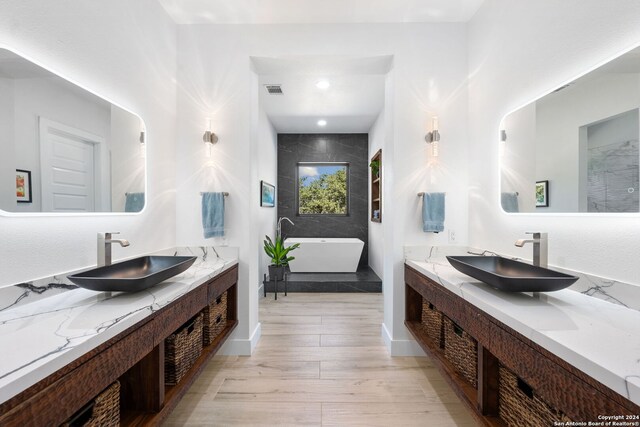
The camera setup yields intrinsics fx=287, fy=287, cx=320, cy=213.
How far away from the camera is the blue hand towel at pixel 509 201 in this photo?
6.15ft


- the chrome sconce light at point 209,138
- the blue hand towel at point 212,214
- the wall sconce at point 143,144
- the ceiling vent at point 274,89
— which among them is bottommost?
the blue hand towel at point 212,214

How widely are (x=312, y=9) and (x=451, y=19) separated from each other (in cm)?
114

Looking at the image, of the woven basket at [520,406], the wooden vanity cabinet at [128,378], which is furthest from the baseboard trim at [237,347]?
the woven basket at [520,406]

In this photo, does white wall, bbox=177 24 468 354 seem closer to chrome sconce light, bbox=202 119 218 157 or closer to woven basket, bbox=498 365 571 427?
chrome sconce light, bbox=202 119 218 157

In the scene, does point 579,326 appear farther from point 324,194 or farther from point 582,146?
point 324,194

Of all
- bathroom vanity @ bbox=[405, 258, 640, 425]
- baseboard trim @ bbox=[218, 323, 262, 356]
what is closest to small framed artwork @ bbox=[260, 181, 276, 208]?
baseboard trim @ bbox=[218, 323, 262, 356]

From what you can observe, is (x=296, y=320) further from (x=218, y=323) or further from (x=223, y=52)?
(x=223, y=52)

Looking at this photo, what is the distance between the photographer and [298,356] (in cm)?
236

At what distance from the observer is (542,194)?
1632 mm

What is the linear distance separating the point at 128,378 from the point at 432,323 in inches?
71.0

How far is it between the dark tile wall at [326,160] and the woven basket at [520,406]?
13.8ft

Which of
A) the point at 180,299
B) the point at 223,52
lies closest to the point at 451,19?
the point at 223,52

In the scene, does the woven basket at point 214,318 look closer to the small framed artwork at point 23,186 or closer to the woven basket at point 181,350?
the woven basket at point 181,350

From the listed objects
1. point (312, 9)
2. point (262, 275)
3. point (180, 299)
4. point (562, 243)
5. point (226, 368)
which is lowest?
point (226, 368)
